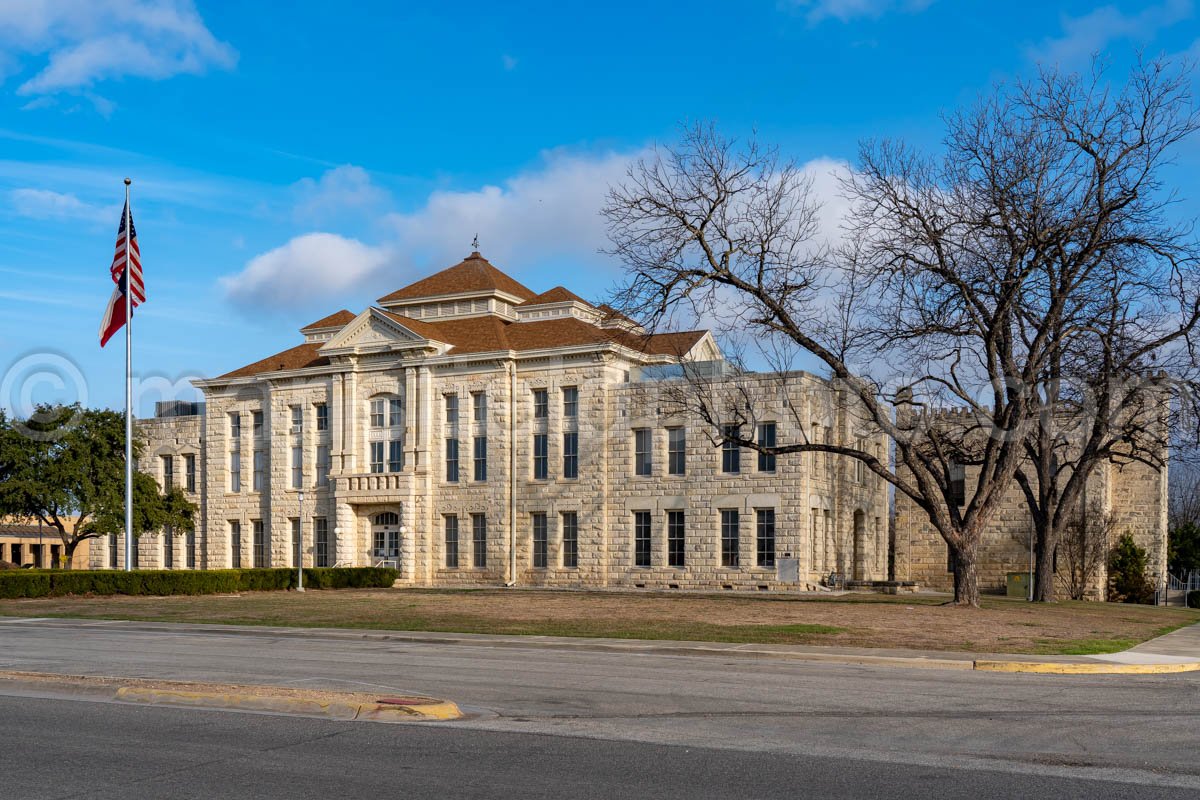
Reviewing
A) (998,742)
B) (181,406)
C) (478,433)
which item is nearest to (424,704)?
(998,742)

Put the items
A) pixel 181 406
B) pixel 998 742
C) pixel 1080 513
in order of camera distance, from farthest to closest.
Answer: pixel 181 406, pixel 1080 513, pixel 998 742

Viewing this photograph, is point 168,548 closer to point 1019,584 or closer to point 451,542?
point 451,542

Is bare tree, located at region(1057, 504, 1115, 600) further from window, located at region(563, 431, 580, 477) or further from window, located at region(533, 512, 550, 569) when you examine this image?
window, located at region(533, 512, 550, 569)

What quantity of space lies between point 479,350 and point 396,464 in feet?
22.8

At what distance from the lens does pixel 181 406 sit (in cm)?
6656

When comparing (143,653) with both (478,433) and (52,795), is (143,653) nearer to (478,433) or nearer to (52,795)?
(52,795)

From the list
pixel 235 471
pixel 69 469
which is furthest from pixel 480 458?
pixel 69 469

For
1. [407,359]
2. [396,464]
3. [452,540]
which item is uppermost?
[407,359]

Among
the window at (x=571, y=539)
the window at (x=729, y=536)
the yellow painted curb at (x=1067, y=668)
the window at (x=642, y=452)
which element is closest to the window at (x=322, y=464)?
the window at (x=571, y=539)

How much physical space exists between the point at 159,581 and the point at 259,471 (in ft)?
62.9

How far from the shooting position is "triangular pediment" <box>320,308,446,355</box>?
54719 millimetres

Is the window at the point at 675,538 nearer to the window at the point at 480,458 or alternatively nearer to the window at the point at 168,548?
the window at the point at 480,458

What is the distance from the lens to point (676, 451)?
5106 cm

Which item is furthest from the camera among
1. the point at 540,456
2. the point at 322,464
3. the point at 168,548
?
the point at 168,548
